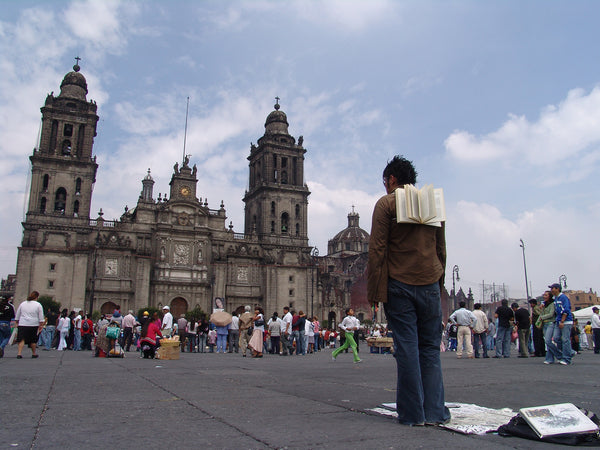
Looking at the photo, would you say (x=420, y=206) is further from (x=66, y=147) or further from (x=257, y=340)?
(x=66, y=147)

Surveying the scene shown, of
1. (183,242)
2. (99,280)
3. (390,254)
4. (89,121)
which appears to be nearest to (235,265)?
(183,242)

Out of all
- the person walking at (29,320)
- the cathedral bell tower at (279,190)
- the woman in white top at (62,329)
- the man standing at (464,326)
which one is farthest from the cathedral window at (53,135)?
the man standing at (464,326)

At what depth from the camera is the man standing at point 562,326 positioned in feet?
34.1

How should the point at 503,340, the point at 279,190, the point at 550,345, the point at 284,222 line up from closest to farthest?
1. the point at 550,345
2. the point at 503,340
3. the point at 279,190
4. the point at 284,222

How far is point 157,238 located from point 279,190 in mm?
13218

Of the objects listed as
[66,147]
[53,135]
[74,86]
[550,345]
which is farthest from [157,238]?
[550,345]

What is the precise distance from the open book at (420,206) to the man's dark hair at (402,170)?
0.26 metres

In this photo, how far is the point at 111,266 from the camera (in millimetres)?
45312

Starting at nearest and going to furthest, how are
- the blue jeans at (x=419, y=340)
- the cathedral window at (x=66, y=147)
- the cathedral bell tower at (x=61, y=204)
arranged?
the blue jeans at (x=419, y=340) → the cathedral bell tower at (x=61, y=204) → the cathedral window at (x=66, y=147)

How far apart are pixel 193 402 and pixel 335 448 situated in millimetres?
2052

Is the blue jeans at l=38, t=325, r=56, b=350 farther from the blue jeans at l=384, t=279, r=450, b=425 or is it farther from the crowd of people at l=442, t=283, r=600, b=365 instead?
the blue jeans at l=384, t=279, r=450, b=425

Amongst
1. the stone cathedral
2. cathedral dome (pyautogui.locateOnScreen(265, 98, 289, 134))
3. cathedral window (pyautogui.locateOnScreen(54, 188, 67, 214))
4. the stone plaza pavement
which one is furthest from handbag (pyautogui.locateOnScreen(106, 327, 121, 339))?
cathedral dome (pyautogui.locateOnScreen(265, 98, 289, 134))

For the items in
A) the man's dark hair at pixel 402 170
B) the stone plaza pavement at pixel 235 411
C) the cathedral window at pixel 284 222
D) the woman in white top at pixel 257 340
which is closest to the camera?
the stone plaza pavement at pixel 235 411

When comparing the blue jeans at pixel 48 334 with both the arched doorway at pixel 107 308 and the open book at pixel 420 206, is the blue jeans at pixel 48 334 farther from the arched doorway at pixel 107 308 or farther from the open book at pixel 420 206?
the arched doorway at pixel 107 308
